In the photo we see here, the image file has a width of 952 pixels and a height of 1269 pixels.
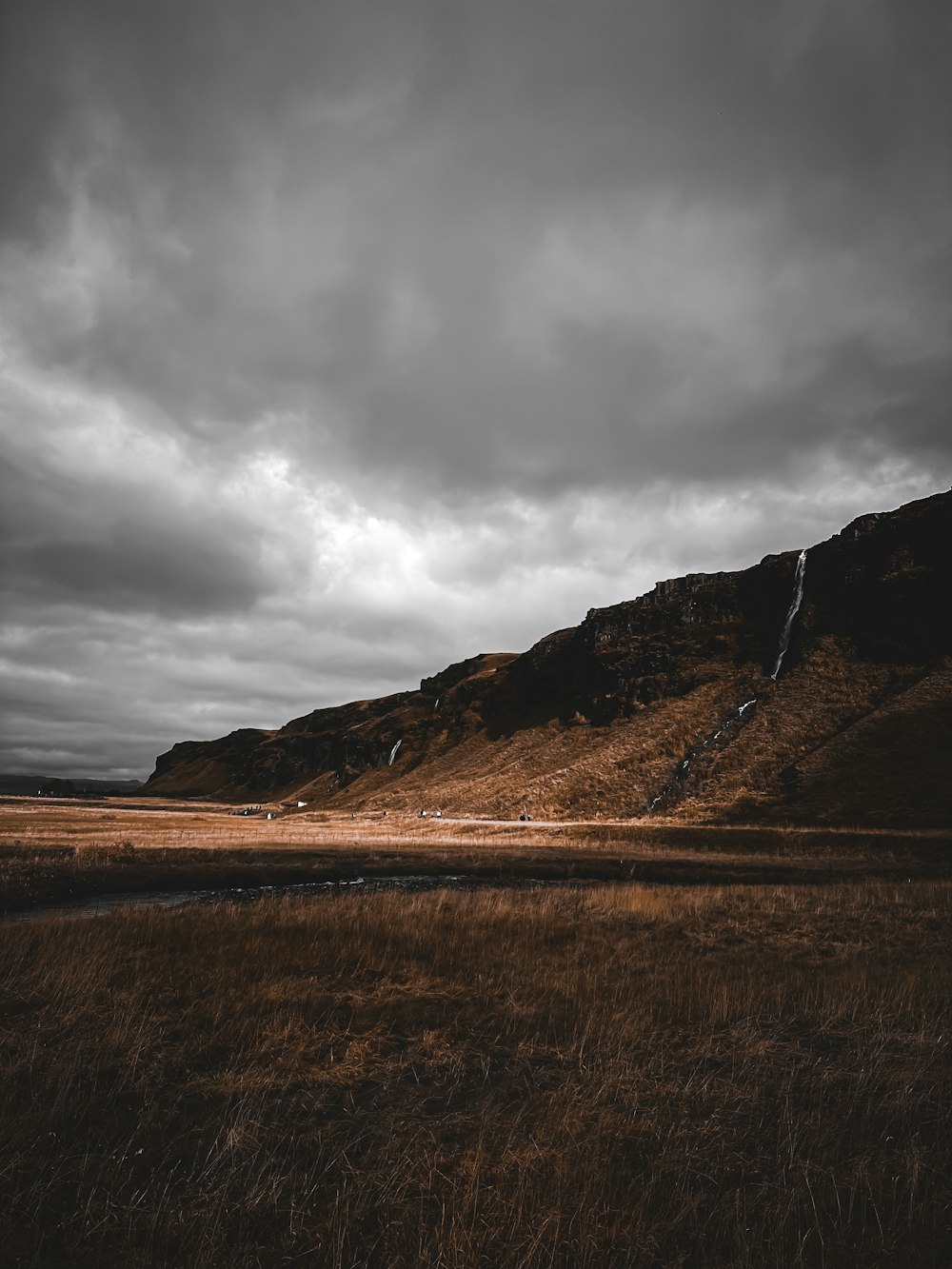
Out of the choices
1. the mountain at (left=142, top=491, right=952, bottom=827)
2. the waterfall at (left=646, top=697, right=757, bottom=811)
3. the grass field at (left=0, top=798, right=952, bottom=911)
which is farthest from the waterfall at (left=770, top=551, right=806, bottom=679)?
the grass field at (left=0, top=798, right=952, bottom=911)

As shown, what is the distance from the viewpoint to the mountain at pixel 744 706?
52.2 metres

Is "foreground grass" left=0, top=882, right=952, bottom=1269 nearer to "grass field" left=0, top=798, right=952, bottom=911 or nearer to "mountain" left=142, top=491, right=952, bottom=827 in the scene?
"grass field" left=0, top=798, right=952, bottom=911

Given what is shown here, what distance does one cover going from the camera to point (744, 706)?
2852 inches

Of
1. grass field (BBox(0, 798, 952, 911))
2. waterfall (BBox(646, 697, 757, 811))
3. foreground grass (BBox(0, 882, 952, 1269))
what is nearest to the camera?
foreground grass (BBox(0, 882, 952, 1269))

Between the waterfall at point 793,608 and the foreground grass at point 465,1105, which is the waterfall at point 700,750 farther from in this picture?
→ the foreground grass at point 465,1105

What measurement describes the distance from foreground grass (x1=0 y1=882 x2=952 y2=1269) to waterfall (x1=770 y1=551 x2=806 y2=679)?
74592mm

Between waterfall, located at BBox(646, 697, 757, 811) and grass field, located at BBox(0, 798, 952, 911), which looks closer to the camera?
grass field, located at BBox(0, 798, 952, 911)

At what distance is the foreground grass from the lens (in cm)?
384

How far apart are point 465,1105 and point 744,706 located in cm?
7420

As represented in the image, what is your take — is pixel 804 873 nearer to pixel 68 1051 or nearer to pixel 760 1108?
pixel 760 1108

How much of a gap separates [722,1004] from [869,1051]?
73.6 inches

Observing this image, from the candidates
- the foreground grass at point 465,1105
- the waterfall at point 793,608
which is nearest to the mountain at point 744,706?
the waterfall at point 793,608

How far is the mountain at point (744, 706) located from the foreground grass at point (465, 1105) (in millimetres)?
42346

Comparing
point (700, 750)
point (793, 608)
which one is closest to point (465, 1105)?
point (700, 750)
